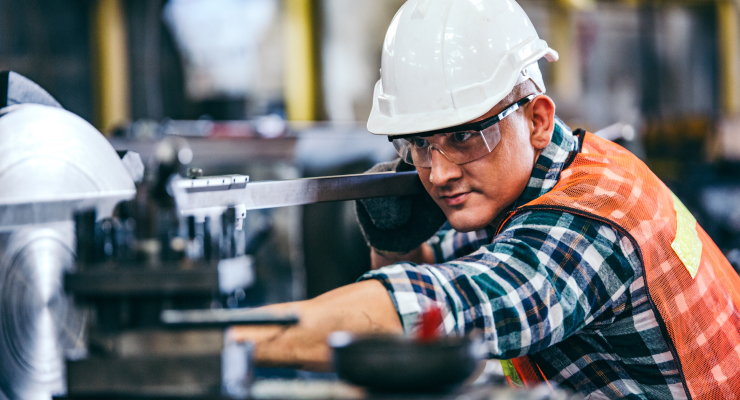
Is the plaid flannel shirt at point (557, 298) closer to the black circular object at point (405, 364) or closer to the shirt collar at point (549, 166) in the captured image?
the shirt collar at point (549, 166)

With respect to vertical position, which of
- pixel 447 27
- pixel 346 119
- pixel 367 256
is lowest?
pixel 367 256

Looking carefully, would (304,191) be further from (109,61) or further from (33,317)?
(109,61)

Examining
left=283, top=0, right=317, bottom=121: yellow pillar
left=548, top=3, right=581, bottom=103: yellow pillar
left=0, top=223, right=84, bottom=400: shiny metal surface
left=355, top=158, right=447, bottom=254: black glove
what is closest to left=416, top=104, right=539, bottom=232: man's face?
left=355, top=158, right=447, bottom=254: black glove

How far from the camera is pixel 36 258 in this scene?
107 centimetres

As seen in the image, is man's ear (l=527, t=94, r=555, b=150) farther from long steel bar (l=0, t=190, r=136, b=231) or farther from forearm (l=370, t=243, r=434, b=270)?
long steel bar (l=0, t=190, r=136, b=231)

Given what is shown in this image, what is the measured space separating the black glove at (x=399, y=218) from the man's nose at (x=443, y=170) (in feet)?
1.20

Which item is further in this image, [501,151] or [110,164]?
[501,151]

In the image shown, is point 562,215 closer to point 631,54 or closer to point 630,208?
point 630,208

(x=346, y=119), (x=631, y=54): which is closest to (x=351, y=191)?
(x=346, y=119)

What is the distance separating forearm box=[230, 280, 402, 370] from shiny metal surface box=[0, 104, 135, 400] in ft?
1.04

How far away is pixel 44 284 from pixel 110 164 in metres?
0.30

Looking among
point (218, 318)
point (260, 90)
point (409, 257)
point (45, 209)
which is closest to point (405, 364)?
point (218, 318)

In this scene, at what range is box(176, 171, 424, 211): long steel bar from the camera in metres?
1.18

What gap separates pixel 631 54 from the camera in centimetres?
842
